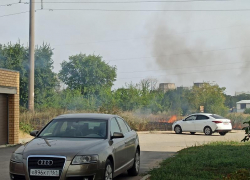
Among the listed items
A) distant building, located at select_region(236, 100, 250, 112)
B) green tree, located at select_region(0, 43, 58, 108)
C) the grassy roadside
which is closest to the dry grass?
green tree, located at select_region(0, 43, 58, 108)

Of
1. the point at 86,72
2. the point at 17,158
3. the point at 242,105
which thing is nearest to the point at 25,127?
the point at 17,158

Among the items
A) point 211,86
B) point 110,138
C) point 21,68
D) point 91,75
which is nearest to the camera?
point 110,138

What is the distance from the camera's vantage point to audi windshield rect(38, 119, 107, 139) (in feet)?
31.6

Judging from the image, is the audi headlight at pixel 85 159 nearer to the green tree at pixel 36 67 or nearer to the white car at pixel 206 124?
the white car at pixel 206 124

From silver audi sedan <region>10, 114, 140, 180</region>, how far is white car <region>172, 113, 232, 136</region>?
19.4 meters

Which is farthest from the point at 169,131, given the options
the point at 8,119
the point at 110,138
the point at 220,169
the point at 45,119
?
the point at 110,138

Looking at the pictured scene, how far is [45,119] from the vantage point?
2995cm

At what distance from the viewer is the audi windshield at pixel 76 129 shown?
9.64 metres

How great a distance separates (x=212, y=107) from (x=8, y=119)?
28469 mm

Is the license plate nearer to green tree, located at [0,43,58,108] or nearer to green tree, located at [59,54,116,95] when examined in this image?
green tree, located at [0,43,58,108]

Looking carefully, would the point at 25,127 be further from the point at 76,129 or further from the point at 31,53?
the point at 76,129

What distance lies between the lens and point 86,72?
6812 cm

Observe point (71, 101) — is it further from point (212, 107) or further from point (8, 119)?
point (8, 119)

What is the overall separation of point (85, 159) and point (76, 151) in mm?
219
